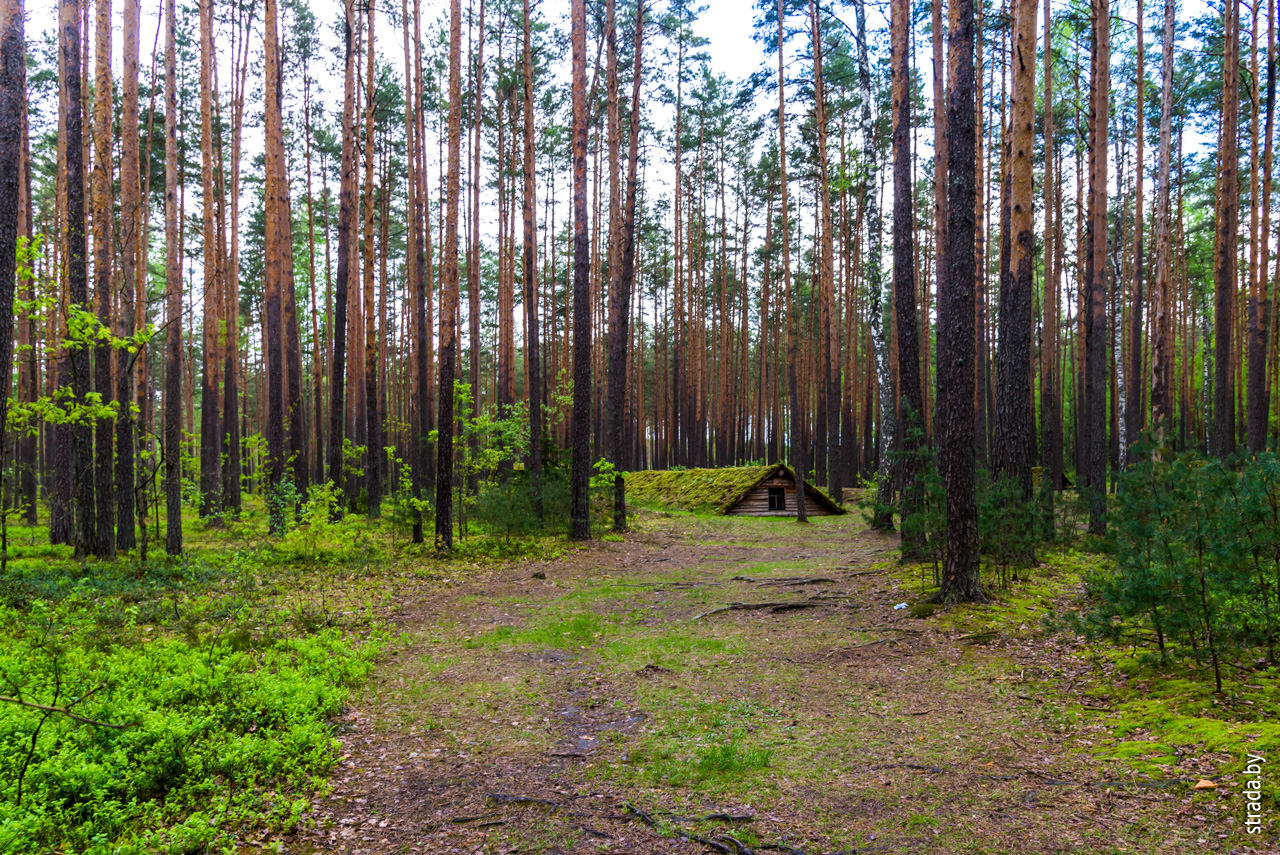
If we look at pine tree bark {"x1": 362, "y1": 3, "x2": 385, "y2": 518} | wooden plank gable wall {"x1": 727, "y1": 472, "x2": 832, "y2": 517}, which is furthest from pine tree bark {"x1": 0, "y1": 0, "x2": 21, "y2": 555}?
wooden plank gable wall {"x1": 727, "y1": 472, "x2": 832, "y2": 517}

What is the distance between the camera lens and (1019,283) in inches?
346

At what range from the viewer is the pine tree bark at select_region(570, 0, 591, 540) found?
1333 cm

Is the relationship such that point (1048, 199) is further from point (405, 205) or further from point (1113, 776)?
point (405, 205)

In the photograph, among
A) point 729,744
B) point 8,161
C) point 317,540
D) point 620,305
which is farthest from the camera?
point 620,305

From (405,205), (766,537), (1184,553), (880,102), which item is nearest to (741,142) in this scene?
(880,102)

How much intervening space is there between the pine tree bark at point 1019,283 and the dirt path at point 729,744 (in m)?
2.79

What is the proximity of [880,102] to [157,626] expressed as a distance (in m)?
23.8

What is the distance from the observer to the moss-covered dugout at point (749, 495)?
21641mm

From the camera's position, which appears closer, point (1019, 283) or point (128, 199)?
point (1019, 283)

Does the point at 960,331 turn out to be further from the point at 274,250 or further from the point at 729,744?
the point at 274,250

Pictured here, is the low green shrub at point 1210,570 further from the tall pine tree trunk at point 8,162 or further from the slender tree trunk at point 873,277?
the slender tree trunk at point 873,277

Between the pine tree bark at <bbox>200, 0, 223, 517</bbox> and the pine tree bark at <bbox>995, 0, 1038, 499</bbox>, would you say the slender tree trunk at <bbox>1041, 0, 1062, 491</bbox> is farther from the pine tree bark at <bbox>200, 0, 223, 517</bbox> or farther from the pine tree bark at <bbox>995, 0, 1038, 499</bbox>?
the pine tree bark at <bbox>200, 0, 223, 517</bbox>

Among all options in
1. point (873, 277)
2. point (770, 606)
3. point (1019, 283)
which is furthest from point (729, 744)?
point (873, 277)
